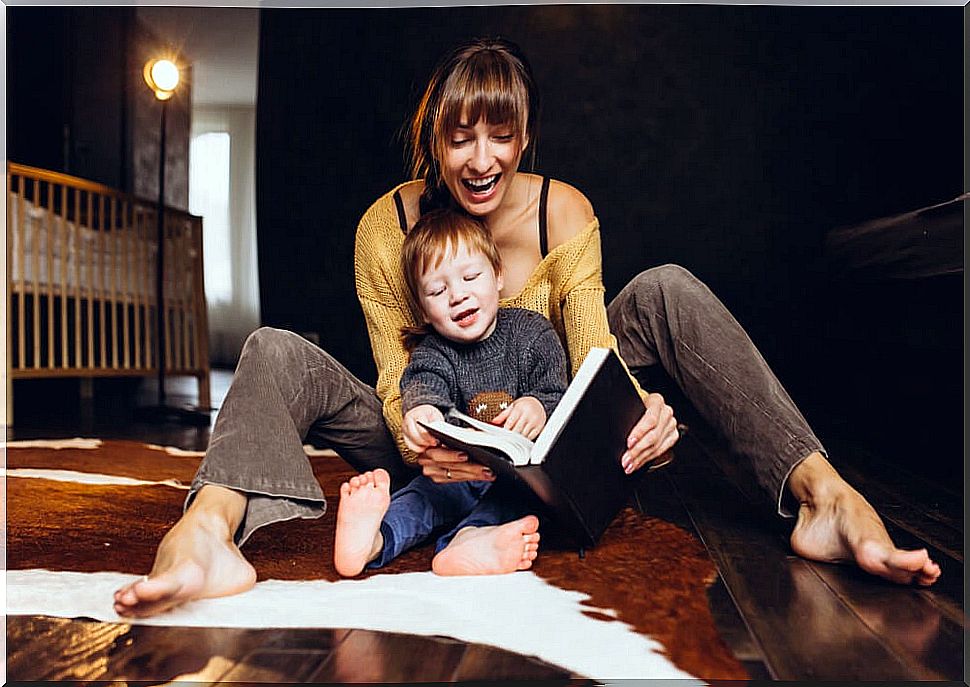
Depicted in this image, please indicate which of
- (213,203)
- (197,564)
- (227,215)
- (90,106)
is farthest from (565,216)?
(90,106)

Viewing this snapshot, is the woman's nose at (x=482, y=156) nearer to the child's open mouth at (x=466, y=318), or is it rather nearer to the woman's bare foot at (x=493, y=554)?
the child's open mouth at (x=466, y=318)

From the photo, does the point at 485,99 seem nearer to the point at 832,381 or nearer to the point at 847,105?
the point at 847,105

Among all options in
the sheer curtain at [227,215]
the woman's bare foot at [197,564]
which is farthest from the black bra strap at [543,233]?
the sheer curtain at [227,215]

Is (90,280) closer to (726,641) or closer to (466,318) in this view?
(466,318)

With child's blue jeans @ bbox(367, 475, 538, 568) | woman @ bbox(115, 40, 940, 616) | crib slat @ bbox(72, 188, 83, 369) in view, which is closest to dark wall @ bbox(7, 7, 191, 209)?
crib slat @ bbox(72, 188, 83, 369)

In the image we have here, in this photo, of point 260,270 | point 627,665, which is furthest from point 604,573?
point 260,270

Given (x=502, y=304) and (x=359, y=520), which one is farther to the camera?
(x=502, y=304)

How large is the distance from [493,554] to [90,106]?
9.34ft

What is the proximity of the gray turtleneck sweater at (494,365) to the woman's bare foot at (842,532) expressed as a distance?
0.34 metres

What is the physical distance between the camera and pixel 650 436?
1179 mm

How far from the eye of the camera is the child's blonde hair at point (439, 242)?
1.22m

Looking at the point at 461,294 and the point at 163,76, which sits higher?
the point at 163,76

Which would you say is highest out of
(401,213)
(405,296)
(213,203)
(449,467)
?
(213,203)

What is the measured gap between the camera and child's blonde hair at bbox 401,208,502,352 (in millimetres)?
1216
